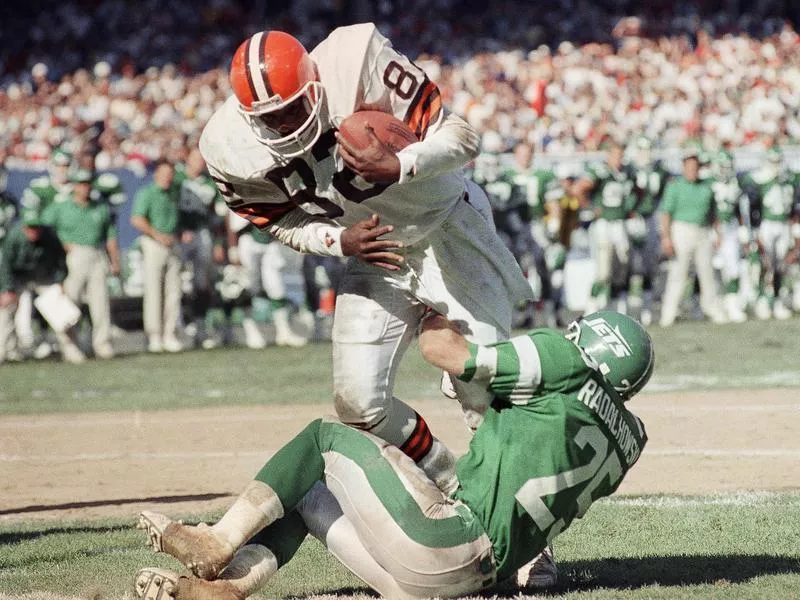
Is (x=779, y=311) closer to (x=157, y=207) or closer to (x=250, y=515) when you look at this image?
(x=157, y=207)

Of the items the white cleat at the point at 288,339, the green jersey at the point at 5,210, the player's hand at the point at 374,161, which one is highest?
the player's hand at the point at 374,161

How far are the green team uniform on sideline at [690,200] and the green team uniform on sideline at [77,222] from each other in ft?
22.2

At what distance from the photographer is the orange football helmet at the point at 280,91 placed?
5.15 m

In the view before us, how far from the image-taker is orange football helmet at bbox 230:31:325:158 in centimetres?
515

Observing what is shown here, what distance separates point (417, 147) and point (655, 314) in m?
13.7

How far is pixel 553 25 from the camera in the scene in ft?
96.5

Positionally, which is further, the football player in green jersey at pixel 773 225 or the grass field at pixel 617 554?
the football player in green jersey at pixel 773 225

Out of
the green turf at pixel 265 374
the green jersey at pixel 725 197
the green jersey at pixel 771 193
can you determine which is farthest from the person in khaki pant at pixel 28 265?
the green jersey at pixel 771 193

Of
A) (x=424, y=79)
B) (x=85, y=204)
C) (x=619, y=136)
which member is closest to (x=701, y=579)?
(x=424, y=79)

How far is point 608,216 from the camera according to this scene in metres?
17.4

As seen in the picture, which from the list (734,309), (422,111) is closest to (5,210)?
(734,309)

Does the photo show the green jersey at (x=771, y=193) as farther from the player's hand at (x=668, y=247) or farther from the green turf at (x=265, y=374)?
the green turf at (x=265, y=374)

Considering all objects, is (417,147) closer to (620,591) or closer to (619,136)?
(620,591)

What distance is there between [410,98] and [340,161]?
37cm
